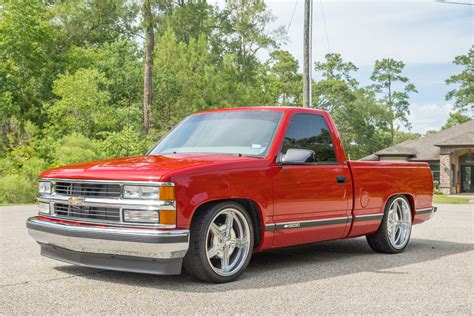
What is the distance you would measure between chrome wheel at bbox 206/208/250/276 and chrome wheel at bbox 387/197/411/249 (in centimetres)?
307

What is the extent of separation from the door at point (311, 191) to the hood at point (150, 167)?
0.52 m

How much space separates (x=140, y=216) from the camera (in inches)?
233

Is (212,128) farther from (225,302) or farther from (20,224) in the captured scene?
(20,224)

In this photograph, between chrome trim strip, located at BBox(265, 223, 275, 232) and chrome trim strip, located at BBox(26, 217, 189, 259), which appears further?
chrome trim strip, located at BBox(265, 223, 275, 232)

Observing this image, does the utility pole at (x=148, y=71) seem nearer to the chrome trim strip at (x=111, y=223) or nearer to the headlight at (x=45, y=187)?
the headlight at (x=45, y=187)


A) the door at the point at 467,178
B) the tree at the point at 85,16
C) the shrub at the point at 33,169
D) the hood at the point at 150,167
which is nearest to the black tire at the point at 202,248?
the hood at the point at 150,167

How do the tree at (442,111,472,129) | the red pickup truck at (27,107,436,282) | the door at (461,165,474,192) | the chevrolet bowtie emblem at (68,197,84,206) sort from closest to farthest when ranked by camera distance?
the red pickup truck at (27,107,436,282)
the chevrolet bowtie emblem at (68,197,84,206)
the door at (461,165,474,192)
the tree at (442,111,472,129)

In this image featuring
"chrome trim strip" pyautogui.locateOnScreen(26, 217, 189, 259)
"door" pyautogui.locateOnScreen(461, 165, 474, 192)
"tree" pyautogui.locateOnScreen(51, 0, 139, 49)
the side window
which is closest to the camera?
"chrome trim strip" pyautogui.locateOnScreen(26, 217, 189, 259)

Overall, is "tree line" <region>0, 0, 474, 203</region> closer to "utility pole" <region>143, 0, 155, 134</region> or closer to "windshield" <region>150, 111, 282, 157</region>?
"utility pole" <region>143, 0, 155, 134</region>

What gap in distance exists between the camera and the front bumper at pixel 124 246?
5.79 m

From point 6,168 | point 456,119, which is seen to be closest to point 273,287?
point 6,168

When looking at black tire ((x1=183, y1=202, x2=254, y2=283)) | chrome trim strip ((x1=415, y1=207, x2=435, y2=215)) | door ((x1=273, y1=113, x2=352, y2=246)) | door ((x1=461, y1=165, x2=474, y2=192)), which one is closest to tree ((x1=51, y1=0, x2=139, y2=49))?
door ((x1=461, y1=165, x2=474, y2=192))

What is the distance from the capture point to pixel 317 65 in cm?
8056

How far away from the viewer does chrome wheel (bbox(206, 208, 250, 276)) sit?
638cm
